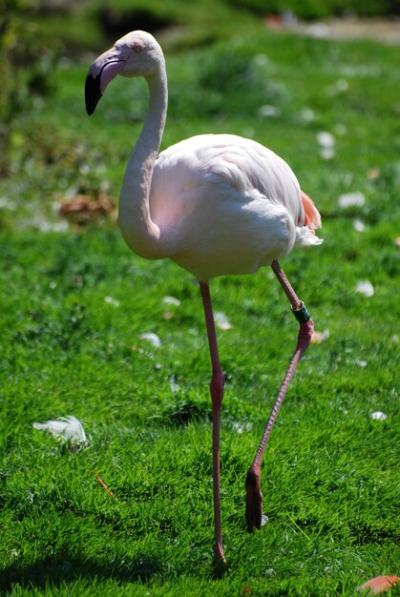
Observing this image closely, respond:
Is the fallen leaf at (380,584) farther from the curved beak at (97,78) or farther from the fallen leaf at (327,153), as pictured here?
the fallen leaf at (327,153)

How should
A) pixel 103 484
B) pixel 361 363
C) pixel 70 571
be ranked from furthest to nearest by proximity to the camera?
pixel 361 363 < pixel 103 484 < pixel 70 571

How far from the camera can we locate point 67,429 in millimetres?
4430

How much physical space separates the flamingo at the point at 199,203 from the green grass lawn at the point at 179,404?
0.83ft

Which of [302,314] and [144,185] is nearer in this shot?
[144,185]

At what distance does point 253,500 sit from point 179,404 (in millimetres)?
973

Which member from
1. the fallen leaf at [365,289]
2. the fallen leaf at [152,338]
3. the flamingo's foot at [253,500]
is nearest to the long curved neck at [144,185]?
the flamingo's foot at [253,500]

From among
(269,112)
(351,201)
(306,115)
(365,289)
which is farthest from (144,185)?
(306,115)

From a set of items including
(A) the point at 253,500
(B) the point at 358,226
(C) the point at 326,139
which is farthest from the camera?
(C) the point at 326,139

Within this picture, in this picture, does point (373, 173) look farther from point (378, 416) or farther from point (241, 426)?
point (241, 426)

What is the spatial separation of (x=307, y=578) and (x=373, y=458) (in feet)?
3.18

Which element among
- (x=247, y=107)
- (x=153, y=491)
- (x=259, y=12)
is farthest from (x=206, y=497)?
(x=259, y=12)

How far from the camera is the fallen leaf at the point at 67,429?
4371 mm

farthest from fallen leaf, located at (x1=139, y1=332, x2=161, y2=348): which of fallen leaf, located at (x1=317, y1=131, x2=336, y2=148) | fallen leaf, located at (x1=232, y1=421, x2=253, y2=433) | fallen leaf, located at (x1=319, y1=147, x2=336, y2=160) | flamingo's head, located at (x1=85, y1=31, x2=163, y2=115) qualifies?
fallen leaf, located at (x1=317, y1=131, x2=336, y2=148)

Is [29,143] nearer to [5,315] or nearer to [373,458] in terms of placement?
[5,315]
